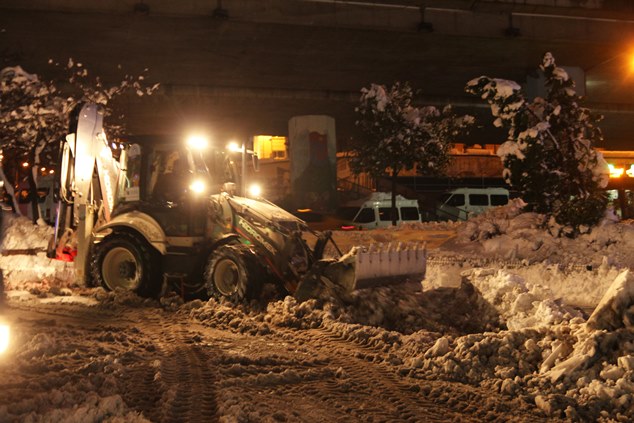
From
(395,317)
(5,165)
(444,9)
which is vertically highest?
(444,9)

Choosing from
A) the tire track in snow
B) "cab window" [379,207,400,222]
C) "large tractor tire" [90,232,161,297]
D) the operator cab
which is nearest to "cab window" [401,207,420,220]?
"cab window" [379,207,400,222]

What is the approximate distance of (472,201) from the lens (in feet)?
106

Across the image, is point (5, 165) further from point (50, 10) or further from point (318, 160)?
point (318, 160)

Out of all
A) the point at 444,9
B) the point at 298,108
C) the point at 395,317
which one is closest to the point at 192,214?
the point at 395,317

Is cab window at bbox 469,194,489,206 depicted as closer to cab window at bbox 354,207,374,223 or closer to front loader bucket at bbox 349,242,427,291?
cab window at bbox 354,207,374,223

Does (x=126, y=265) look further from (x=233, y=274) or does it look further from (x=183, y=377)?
(x=183, y=377)

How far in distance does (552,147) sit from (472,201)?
14.7 metres

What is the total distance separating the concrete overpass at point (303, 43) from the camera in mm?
22438

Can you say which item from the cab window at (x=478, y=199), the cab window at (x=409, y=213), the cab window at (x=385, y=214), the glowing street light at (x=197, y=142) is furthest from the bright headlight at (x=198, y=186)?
the cab window at (x=478, y=199)

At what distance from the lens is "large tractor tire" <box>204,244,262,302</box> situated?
955 centimetres

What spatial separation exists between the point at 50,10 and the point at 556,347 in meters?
20.3

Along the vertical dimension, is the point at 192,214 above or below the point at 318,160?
below

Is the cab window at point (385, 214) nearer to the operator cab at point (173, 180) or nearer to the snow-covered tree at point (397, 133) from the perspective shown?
the snow-covered tree at point (397, 133)

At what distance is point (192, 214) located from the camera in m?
10.6
